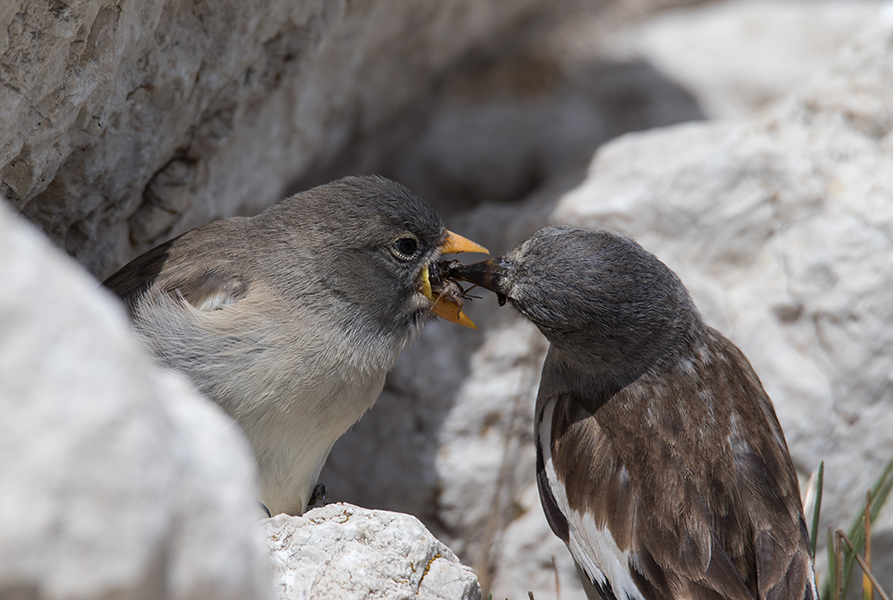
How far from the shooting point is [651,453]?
296 centimetres

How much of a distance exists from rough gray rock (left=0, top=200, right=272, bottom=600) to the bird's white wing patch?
1732mm

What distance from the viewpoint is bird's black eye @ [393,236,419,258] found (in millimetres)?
3064

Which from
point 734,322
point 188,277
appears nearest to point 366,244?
point 188,277

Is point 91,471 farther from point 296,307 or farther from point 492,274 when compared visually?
point 492,274

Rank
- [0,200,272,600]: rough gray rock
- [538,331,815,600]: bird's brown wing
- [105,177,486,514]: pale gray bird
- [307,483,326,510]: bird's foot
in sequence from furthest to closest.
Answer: [307,483,326,510]: bird's foot → [538,331,815,600]: bird's brown wing → [105,177,486,514]: pale gray bird → [0,200,272,600]: rough gray rock

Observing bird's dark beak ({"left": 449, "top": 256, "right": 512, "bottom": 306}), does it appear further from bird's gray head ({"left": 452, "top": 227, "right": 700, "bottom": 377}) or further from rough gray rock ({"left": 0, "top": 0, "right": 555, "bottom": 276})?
rough gray rock ({"left": 0, "top": 0, "right": 555, "bottom": 276})

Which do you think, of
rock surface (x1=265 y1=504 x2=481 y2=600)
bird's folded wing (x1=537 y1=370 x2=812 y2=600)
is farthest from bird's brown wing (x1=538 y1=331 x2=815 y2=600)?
rock surface (x1=265 y1=504 x2=481 y2=600)

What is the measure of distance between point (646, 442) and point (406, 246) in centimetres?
119

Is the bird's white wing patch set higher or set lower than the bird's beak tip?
lower

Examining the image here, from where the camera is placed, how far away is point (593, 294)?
9.62 ft

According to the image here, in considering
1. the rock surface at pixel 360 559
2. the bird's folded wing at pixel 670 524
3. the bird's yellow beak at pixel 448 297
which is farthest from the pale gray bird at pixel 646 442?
the rock surface at pixel 360 559

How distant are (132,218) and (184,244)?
0.47 m

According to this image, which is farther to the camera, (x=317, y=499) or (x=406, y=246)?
(x=317, y=499)

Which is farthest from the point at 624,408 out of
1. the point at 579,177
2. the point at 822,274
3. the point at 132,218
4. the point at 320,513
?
the point at 132,218
